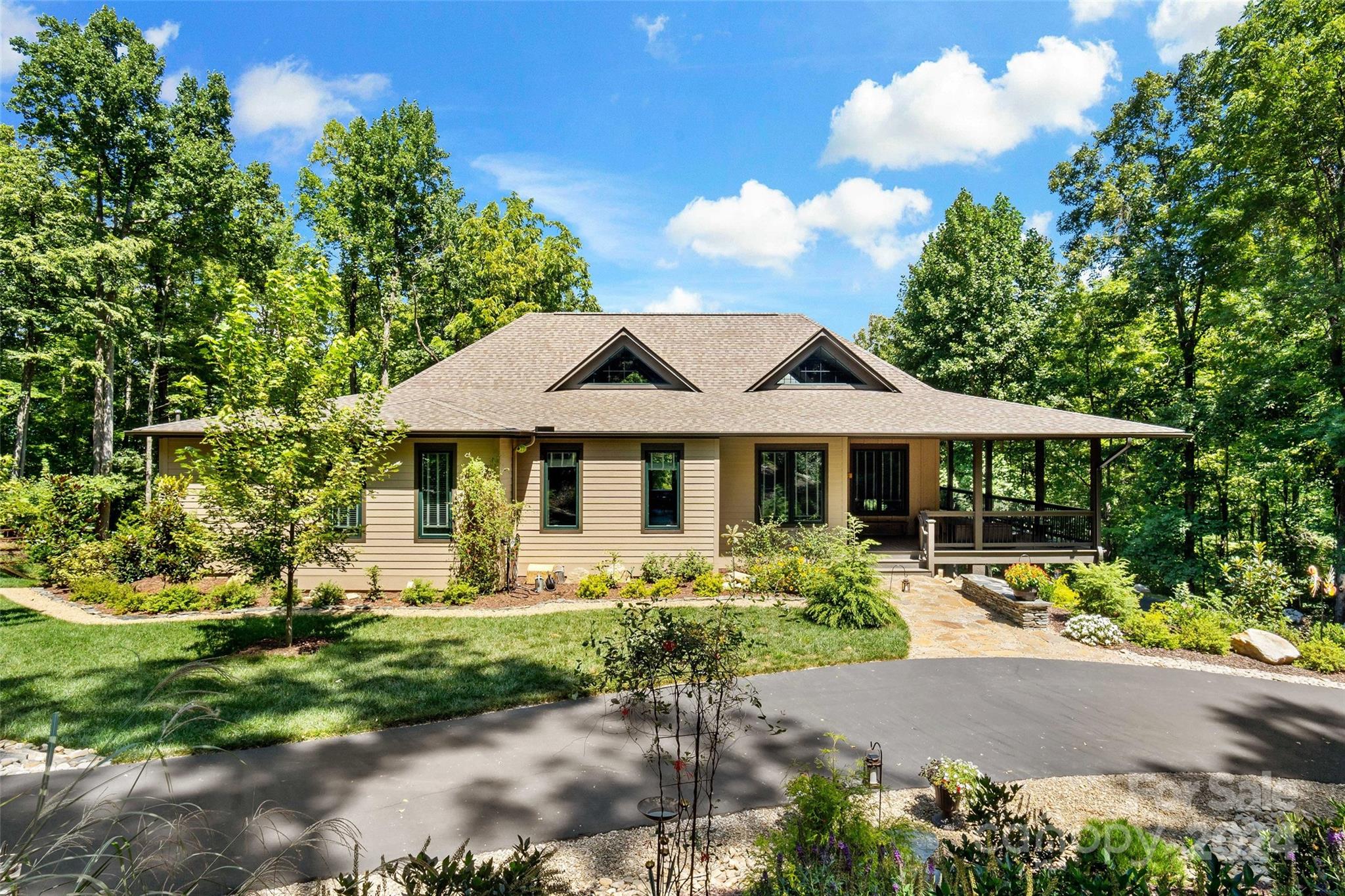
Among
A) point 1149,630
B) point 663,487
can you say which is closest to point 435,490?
point 663,487

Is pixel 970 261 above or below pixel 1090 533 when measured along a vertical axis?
above

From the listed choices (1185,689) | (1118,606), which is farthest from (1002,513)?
(1185,689)

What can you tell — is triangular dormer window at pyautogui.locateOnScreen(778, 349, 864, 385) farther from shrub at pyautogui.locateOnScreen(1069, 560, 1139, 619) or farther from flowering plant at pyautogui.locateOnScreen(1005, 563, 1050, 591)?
A: shrub at pyautogui.locateOnScreen(1069, 560, 1139, 619)

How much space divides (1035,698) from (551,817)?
234 inches

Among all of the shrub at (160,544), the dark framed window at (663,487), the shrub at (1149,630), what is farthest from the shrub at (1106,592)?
the shrub at (160,544)

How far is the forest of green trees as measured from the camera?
41.5 ft

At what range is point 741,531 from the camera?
569 inches

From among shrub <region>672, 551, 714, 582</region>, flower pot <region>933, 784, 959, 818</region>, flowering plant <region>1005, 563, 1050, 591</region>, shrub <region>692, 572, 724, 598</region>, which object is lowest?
flower pot <region>933, 784, 959, 818</region>

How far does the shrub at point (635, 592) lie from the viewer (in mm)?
11704

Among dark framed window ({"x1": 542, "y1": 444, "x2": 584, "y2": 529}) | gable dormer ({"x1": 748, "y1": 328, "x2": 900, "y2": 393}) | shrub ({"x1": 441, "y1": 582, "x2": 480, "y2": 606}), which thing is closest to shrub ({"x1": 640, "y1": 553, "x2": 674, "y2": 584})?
dark framed window ({"x1": 542, "y1": 444, "x2": 584, "y2": 529})

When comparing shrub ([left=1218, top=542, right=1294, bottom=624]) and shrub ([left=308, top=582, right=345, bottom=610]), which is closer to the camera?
shrub ([left=1218, top=542, right=1294, bottom=624])

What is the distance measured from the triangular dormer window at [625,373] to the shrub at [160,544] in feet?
30.9

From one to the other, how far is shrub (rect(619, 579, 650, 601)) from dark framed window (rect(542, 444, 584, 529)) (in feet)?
7.35

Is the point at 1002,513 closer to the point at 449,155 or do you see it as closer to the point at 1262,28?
the point at 1262,28
